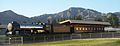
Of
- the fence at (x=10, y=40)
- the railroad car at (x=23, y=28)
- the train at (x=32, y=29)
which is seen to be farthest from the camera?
the train at (x=32, y=29)

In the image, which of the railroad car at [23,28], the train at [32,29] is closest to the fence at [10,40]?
the train at [32,29]

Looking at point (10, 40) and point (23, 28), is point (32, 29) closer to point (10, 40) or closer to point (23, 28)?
point (23, 28)

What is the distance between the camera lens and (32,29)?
2923 inches

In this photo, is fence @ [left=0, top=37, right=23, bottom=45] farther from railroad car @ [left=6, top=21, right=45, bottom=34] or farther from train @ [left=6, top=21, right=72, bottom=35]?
railroad car @ [left=6, top=21, right=45, bottom=34]

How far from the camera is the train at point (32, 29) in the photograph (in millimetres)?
71356

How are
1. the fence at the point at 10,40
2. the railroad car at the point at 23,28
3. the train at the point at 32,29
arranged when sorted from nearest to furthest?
the fence at the point at 10,40 → the railroad car at the point at 23,28 → the train at the point at 32,29

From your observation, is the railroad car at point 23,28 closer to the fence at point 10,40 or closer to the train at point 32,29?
the train at point 32,29

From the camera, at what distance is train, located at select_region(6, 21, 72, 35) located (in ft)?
234

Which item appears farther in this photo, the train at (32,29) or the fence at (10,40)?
the train at (32,29)

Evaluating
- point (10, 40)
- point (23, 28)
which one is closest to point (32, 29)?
point (23, 28)

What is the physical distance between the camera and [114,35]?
6444 centimetres

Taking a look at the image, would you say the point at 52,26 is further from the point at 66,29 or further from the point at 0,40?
the point at 0,40

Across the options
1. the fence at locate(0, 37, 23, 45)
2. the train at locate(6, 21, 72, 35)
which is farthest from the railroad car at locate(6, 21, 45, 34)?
the fence at locate(0, 37, 23, 45)

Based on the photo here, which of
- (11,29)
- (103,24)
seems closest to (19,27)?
A: (11,29)
